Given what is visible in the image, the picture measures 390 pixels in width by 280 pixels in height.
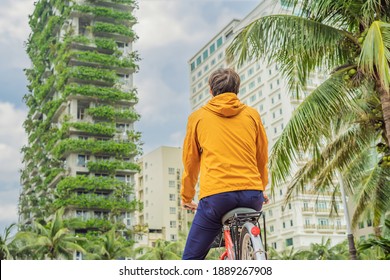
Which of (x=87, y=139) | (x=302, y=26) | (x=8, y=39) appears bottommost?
(x=302, y=26)

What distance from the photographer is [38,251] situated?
36.2 metres

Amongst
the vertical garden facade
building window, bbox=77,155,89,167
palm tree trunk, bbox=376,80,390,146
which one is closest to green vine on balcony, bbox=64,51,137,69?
the vertical garden facade

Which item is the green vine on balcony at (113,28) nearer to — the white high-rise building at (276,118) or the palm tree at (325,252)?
the white high-rise building at (276,118)

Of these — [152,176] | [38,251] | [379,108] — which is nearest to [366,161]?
[379,108]

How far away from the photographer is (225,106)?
2.95 m

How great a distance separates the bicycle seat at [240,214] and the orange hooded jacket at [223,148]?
106 millimetres

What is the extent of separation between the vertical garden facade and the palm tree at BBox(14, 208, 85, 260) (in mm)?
10008

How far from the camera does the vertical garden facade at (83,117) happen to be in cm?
5075

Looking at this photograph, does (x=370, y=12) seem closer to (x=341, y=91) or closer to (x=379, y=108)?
(x=341, y=91)

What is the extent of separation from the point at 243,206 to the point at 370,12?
19.1 ft

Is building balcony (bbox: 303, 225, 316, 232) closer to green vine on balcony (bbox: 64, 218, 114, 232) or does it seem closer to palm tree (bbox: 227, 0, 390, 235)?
green vine on balcony (bbox: 64, 218, 114, 232)

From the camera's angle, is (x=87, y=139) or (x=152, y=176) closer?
(x=87, y=139)

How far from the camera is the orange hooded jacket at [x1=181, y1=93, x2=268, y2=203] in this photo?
2.85 metres

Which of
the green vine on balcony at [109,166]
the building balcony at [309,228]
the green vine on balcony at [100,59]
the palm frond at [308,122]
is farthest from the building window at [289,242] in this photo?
the palm frond at [308,122]
